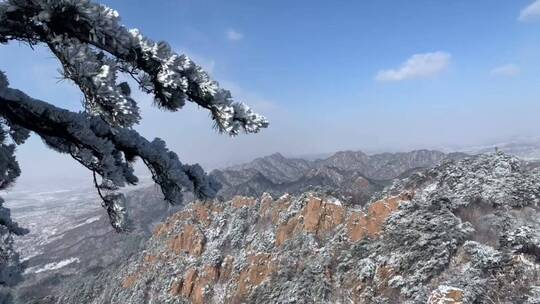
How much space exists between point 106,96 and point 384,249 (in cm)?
4589

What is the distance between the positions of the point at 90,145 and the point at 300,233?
221 ft

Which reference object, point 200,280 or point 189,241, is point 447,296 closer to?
point 200,280

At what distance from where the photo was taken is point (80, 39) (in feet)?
13.2

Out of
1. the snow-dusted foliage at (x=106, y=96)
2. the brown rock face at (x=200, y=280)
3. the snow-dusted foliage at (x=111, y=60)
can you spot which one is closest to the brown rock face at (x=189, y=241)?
the brown rock face at (x=200, y=280)

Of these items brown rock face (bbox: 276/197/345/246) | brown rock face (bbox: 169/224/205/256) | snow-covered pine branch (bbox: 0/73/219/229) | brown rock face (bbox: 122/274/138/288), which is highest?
snow-covered pine branch (bbox: 0/73/219/229)

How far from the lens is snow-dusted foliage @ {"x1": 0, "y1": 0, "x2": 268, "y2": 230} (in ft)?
11.7

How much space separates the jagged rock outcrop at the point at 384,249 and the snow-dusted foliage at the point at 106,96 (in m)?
1.03

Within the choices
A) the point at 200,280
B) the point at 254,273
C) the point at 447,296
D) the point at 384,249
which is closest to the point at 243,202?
the point at 200,280

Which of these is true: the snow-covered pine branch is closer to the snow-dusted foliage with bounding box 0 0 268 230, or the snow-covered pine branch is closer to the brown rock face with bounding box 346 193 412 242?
the snow-dusted foliage with bounding box 0 0 268 230

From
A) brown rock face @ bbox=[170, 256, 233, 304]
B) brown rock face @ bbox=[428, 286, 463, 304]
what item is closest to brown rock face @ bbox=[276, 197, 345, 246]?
brown rock face @ bbox=[170, 256, 233, 304]

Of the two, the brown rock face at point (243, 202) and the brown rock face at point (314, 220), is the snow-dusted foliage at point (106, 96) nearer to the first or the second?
the brown rock face at point (314, 220)

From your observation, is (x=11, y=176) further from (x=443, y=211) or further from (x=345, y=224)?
(x=345, y=224)

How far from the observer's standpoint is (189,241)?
10056 cm

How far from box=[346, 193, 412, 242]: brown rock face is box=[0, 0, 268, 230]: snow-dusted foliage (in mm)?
48630
